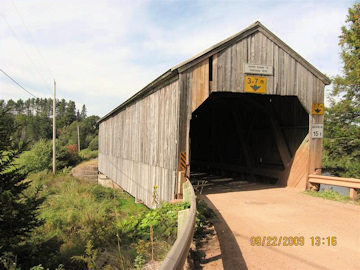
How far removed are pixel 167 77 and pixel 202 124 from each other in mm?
9308

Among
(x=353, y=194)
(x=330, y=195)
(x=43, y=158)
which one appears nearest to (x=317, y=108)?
(x=330, y=195)

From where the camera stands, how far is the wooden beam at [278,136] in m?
11.5

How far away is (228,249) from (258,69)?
21.2ft

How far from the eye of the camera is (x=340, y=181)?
29.0ft

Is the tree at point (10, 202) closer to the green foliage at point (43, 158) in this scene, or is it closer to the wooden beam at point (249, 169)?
the wooden beam at point (249, 169)

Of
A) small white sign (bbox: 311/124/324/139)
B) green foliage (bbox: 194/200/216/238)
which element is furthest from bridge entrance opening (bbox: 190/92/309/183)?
green foliage (bbox: 194/200/216/238)

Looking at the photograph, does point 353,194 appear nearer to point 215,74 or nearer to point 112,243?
point 215,74

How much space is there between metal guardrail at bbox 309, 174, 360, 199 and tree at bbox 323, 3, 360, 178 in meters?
5.53

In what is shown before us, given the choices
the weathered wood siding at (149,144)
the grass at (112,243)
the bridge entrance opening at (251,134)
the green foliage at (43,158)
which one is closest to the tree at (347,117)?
the bridge entrance opening at (251,134)

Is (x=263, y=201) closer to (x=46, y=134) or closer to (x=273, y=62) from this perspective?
(x=273, y=62)

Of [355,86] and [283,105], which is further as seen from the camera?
[355,86]

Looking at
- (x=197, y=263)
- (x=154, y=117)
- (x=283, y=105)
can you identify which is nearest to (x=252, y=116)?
(x=283, y=105)

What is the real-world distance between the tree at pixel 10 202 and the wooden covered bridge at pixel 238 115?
386 centimetres

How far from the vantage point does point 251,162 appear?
43.9ft
